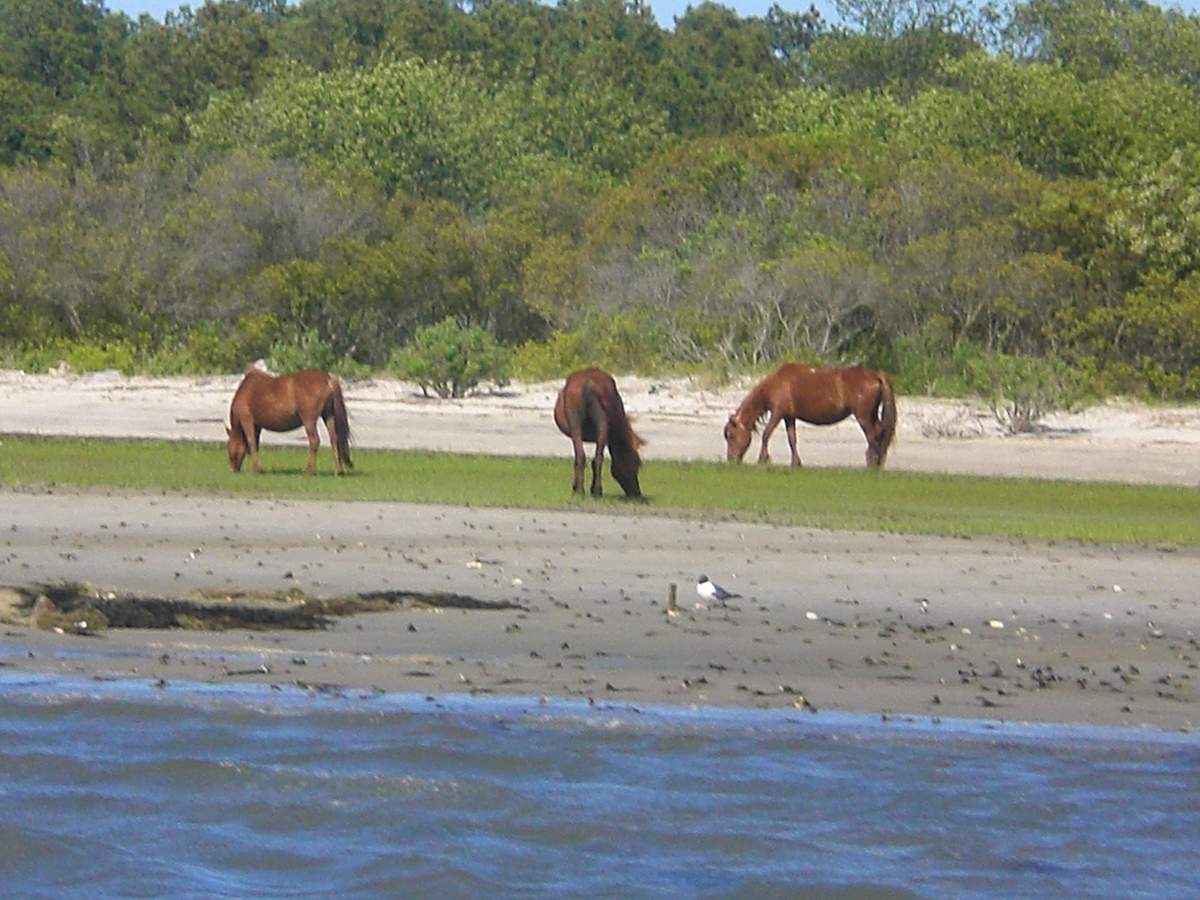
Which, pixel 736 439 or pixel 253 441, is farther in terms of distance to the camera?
pixel 736 439

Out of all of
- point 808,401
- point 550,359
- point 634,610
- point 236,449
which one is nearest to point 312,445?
point 236,449

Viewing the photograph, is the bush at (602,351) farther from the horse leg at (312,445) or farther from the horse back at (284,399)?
the horse leg at (312,445)

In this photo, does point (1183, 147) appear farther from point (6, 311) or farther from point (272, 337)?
point (6, 311)

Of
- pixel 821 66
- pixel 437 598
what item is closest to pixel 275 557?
pixel 437 598

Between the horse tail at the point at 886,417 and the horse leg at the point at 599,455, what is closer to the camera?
the horse leg at the point at 599,455

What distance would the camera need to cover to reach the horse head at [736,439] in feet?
78.6

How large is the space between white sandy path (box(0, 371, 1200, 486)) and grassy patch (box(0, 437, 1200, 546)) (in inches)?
97.9

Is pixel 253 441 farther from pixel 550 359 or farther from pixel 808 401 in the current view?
pixel 550 359

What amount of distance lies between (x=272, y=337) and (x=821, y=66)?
159 ft

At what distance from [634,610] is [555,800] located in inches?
151

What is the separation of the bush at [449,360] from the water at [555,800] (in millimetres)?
23462

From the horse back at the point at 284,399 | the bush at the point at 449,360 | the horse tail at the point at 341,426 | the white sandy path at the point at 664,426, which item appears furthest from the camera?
the bush at the point at 449,360

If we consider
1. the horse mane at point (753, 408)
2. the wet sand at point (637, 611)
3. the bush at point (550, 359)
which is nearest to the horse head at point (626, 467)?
the wet sand at point (637, 611)

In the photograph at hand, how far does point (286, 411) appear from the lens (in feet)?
68.3
